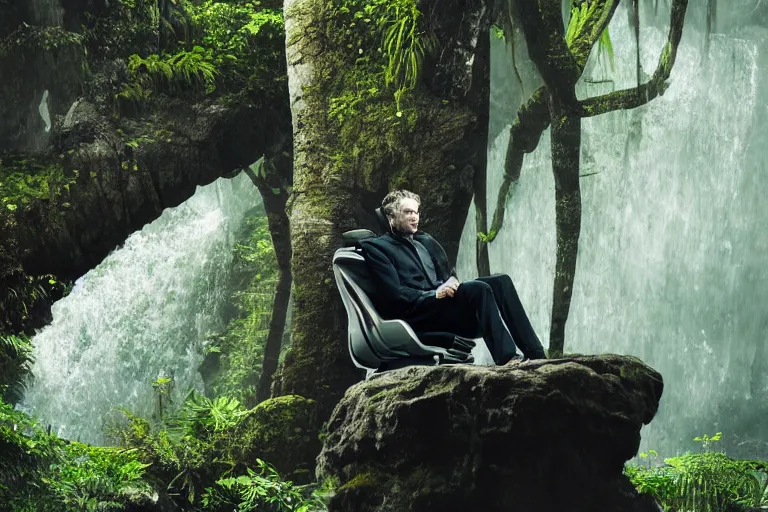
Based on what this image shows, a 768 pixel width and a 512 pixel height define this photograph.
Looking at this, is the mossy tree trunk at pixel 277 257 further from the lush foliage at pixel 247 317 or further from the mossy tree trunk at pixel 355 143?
the mossy tree trunk at pixel 355 143

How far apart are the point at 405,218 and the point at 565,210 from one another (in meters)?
3.89

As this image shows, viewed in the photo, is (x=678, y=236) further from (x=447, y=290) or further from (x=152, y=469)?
(x=447, y=290)

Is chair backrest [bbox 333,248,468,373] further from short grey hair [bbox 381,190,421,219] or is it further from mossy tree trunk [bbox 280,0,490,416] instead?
mossy tree trunk [bbox 280,0,490,416]

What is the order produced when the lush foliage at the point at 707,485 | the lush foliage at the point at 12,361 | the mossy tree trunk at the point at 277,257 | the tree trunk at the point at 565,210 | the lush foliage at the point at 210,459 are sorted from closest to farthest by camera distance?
the lush foliage at the point at 707,485 → the lush foliage at the point at 210,459 → the lush foliage at the point at 12,361 → the tree trunk at the point at 565,210 → the mossy tree trunk at the point at 277,257

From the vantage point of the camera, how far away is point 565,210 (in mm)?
9328

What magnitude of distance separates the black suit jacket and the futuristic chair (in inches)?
3.0

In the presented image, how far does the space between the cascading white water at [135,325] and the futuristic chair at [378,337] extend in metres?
7.47

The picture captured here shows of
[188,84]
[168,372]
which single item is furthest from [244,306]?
[188,84]

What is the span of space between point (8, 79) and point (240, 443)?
444 cm

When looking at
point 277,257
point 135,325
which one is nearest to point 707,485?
point 277,257

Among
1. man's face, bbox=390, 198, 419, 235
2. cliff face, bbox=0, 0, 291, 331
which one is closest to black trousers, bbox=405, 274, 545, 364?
man's face, bbox=390, 198, 419, 235

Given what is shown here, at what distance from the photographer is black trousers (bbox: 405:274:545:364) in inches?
203

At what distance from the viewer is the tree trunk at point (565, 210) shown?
9258 millimetres

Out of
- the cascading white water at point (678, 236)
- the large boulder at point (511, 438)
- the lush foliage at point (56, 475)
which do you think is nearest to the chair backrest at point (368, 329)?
the large boulder at point (511, 438)
